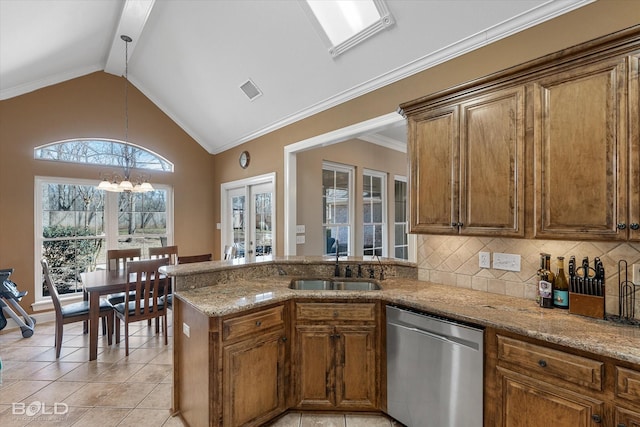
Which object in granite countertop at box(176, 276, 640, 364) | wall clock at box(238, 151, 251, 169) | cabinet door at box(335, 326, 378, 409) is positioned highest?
wall clock at box(238, 151, 251, 169)

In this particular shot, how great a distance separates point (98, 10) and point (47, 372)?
3.78 meters

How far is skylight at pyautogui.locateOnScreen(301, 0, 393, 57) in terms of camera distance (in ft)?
8.67

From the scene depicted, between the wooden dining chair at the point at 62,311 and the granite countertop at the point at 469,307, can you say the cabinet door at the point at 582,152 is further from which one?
the wooden dining chair at the point at 62,311

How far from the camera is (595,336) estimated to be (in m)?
1.47

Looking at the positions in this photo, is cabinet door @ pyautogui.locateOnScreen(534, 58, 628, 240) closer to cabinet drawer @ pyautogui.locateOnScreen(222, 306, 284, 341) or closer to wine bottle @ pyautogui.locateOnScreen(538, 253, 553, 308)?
wine bottle @ pyautogui.locateOnScreen(538, 253, 553, 308)

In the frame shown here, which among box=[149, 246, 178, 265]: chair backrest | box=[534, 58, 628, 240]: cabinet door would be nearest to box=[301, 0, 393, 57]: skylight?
box=[534, 58, 628, 240]: cabinet door

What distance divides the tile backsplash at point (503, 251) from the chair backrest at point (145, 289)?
277 cm

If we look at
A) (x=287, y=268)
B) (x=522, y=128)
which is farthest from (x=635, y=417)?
(x=287, y=268)

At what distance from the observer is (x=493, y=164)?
2.03 meters

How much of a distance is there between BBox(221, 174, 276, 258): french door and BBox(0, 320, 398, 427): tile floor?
6.54 ft

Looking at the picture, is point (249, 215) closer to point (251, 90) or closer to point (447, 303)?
point (251, 90)

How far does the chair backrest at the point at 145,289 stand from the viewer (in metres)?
3.25

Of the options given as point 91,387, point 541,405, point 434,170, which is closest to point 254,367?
point 541,405

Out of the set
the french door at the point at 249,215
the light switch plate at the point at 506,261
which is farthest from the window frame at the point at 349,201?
the light switch plate at the point at 506,261
